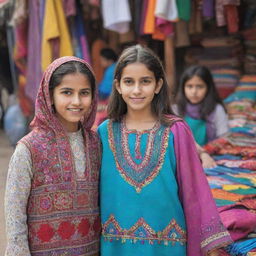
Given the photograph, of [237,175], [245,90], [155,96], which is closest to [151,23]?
[245,90]

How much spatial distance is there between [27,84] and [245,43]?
2.85 meters

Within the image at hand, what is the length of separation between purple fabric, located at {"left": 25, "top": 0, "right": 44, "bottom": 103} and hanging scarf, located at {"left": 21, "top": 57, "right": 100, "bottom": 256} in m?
3.61

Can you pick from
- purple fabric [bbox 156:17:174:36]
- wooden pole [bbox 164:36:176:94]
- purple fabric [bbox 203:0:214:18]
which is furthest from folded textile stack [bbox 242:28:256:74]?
purple fabric [bbox 156:17:174:36]

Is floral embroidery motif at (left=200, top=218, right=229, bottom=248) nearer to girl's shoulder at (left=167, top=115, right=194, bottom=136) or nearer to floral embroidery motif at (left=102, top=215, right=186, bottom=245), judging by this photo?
floral embroidery motif at (left=102, top=215, right=186, bottom=245)

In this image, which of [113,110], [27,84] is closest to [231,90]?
[27,84]

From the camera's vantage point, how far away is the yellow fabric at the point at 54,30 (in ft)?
16.4

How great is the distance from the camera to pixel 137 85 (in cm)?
193

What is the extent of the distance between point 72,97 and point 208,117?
2205 mm

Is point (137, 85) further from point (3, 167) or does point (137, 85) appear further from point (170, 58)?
point (3, 167)

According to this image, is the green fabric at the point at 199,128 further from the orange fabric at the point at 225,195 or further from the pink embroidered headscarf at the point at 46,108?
the pink embroidered headscarf at the point at 46,108

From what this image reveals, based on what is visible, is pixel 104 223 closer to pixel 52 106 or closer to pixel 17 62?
pixel 52 106

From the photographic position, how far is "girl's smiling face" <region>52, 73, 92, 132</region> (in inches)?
72.8

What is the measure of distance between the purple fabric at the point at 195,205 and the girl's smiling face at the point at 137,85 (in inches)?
8.4

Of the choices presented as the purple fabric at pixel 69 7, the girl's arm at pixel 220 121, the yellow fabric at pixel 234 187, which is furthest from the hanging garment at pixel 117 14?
the yellow fabric at pixel 234 187
